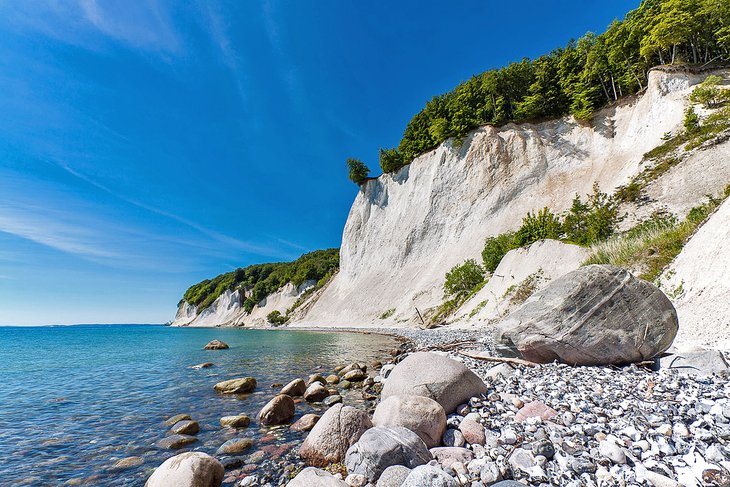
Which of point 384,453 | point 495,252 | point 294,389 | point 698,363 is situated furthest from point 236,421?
point 495,252

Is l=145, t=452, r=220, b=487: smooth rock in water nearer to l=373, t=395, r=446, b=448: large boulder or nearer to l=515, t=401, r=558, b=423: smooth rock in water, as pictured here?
l=373, t=395, r=446, b=448: large boulder

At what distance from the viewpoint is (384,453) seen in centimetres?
470

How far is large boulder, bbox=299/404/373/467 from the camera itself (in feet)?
18.4

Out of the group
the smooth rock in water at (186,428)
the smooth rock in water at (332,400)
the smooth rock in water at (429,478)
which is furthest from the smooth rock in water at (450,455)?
the smooth rock in water at (186,428)

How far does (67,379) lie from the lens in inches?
631

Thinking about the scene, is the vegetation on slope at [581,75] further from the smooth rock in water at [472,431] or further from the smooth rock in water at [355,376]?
the smooth rock in water at [472,431]

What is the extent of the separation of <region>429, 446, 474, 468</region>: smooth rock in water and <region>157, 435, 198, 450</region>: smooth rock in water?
563 cm

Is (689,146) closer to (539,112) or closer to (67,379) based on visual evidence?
(539,112)

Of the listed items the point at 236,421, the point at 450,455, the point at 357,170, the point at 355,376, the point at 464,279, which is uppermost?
the point at 357,170

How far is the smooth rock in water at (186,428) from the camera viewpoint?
25.6ft

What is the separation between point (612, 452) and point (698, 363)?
4.18m

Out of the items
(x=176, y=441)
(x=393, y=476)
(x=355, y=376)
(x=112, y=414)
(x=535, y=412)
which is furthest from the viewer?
(x=355, y=376)

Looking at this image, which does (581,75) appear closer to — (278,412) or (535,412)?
(535,412)

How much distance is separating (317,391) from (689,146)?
35254mm
